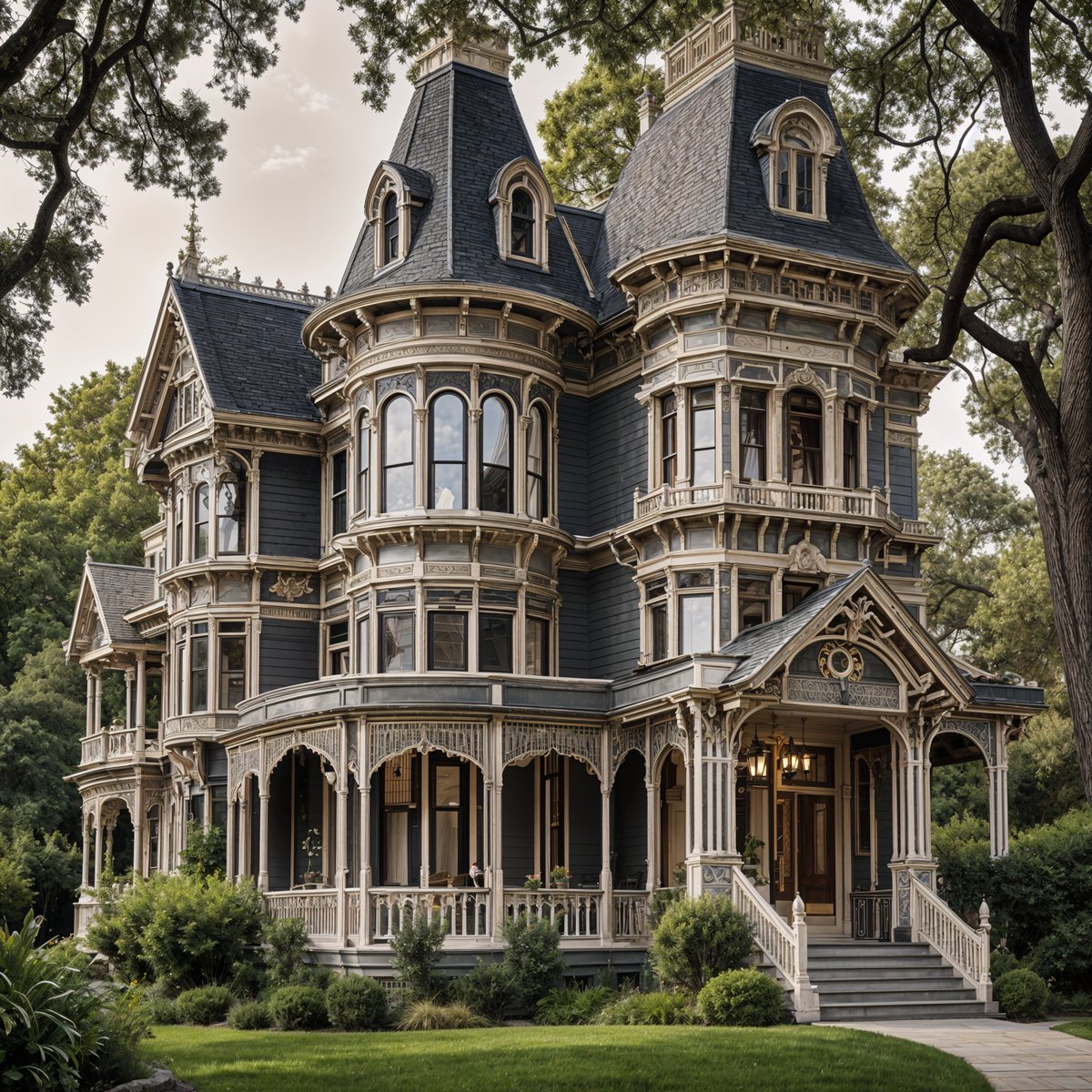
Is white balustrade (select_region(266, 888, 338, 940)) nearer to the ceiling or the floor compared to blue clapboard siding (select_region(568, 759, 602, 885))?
nearer to the floor

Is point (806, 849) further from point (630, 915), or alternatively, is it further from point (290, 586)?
point (290, 586)

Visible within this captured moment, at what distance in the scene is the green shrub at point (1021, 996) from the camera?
2512 centimetres

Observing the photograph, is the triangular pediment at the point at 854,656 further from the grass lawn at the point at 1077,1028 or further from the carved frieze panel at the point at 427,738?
the grass lawn at the point at 1077,1028

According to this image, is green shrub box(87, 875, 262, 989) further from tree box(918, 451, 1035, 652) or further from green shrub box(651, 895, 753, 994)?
tree box(918, 451, 1035, 652)

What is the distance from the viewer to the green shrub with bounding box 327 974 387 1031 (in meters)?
24.8

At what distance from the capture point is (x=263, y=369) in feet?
119

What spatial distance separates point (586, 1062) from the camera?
18703 mm

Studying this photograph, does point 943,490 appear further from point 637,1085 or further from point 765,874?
point 637,1085

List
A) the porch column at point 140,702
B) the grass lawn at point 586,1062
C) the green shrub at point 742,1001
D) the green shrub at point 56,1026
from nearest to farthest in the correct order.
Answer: the green shrub at point 56,1026 → the grass lawn at point 586,1062 → the green shrub at point 742,1001 → the porch column at point 140,702

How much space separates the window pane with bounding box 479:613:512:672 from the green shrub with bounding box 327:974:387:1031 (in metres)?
7.11

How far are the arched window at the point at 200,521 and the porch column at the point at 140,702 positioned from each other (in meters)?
5.85

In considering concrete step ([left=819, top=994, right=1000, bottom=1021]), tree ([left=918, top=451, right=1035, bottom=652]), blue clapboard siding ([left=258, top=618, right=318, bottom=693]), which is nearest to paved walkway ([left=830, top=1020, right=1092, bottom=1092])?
concrete step ([left=819, top=994, right=1000, bottom=1021])

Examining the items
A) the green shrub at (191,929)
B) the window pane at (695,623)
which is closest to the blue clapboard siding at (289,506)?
the green shrub at (191,929)

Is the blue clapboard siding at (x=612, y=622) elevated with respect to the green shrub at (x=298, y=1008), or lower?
elevated
